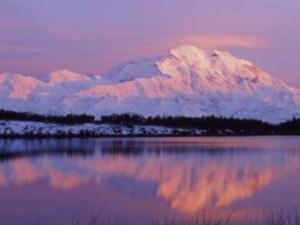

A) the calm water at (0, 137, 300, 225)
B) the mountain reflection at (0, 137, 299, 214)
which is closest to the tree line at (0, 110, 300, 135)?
the mountain reflection at (0, 137, 299, 214)

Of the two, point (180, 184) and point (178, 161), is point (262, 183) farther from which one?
point (178, 161)

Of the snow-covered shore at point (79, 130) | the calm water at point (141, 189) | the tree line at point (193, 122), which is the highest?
the tree line at point (193, 122)

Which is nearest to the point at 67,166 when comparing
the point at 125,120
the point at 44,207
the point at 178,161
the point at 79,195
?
the point at 178,161

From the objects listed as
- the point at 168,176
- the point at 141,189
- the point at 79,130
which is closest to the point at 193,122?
the point at 79,130

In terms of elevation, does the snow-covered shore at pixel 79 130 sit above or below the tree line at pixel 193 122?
below

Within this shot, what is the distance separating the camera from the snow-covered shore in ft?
386

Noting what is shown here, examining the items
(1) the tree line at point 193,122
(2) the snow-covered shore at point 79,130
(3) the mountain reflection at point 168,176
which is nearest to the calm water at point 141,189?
(3) the mountain reflection at point 168,176

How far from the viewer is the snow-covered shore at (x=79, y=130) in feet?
386

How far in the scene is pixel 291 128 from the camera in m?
169

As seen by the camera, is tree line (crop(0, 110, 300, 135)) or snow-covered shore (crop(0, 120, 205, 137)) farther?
tree line (crop(0, 110, 300, 135))

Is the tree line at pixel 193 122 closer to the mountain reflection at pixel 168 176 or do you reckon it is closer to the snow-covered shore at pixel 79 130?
the snow-covered shore at pixel 79 130

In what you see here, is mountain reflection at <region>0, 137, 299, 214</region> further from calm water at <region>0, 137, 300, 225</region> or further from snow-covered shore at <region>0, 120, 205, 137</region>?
snow-covered shore at <region>0, 120, 205, 137</region>

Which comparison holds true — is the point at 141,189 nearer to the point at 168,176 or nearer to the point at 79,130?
the point at 168,176

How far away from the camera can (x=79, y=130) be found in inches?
4988
